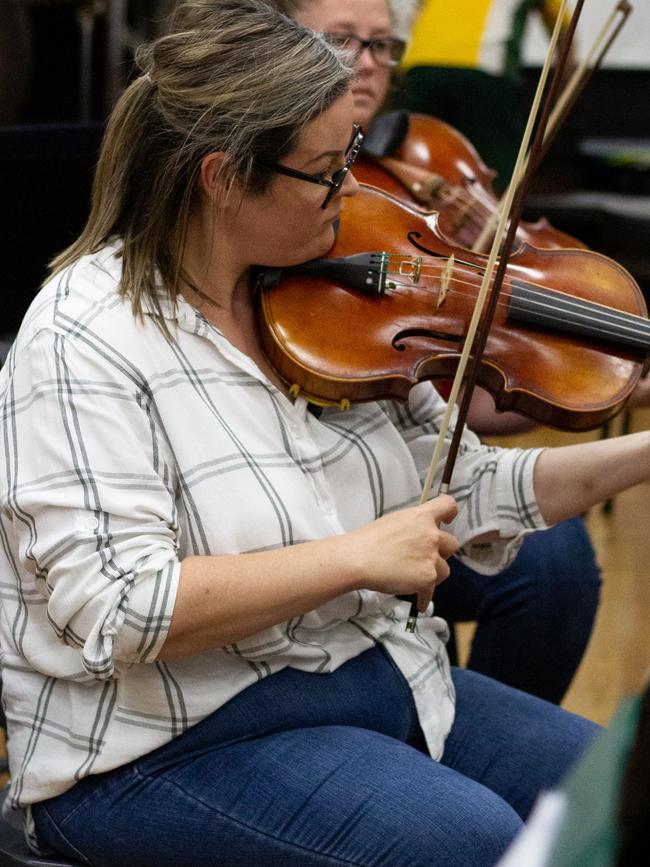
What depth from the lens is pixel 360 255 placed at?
122 cm

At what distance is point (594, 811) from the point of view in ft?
1.44

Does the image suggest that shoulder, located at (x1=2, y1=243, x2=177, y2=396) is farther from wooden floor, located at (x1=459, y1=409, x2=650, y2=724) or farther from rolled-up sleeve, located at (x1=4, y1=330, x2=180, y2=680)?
wooden floor, located at (x1=459, y1=409, x2=650, y2=724)

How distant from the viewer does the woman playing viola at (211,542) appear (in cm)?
93

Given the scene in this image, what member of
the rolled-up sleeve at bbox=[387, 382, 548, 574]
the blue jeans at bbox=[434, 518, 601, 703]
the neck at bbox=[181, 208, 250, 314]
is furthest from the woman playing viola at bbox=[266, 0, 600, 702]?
the neck at bbox=[181, 208, 250, 314]

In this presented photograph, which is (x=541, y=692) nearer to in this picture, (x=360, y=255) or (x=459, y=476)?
(x=459, y=476)

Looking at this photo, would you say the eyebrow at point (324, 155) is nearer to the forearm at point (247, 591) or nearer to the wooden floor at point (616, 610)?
the forearm at point (247, 591)

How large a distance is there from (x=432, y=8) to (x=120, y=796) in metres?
1.93

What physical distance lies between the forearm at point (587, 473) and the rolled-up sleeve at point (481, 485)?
13 millimetres

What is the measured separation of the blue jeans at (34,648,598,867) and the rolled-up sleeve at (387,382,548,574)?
0.82ft

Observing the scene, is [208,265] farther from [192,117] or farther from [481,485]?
[481,485]

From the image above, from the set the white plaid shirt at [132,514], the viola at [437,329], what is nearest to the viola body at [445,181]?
the viola at [437,329]

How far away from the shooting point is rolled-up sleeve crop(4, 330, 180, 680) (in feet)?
2.96

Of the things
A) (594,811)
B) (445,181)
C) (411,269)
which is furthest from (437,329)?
(594,811)

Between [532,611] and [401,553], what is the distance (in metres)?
0.64
